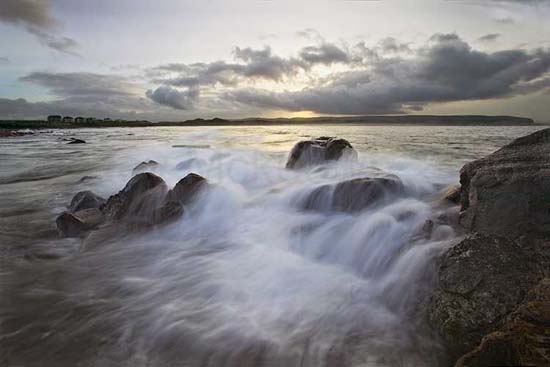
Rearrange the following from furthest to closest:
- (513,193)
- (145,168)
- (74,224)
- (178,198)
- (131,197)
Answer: (145,168) < (178,198) < (131,197) < (74,224) < (513,193)

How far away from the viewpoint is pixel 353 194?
7898mm

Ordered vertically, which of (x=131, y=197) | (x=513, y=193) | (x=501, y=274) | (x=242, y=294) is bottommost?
(x=242, y=294)

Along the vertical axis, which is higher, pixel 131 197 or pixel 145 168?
pixel 145 168

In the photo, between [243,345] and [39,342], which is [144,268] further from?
[243,345]

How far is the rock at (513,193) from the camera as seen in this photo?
4.45 metres

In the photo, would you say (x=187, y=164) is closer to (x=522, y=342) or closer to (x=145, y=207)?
(x=145, y=207)

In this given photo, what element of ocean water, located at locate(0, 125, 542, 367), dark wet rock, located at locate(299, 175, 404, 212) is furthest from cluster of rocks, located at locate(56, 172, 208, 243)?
dark wet rock, located at locate(299, 175, 404, 212)

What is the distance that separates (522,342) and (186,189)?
7.78 metres

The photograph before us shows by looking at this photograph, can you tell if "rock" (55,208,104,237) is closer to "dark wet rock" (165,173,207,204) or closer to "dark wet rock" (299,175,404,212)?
"dark wet rock" (165,173,207,204)

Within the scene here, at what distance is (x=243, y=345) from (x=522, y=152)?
513 cm

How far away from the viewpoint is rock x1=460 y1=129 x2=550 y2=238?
4445 mm

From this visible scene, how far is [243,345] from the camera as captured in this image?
4.16 meters

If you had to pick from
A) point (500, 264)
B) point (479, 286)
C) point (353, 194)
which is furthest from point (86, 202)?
point (500, 264)

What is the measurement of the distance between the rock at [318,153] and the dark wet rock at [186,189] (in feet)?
15.9
